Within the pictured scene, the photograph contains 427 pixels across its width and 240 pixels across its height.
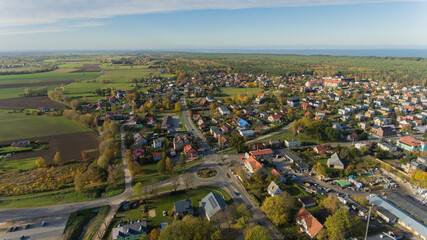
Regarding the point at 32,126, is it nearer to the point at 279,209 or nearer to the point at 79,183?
the point at 79,183

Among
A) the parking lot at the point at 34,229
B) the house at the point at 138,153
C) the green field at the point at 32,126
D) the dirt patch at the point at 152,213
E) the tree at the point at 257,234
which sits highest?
the tree at the point at 257,234

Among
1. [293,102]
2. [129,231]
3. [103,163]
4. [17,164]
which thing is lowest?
[17,164]

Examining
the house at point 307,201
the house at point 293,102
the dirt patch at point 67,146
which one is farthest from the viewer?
the house at point 293,102

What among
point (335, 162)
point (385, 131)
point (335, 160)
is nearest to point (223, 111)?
point (335, 160)

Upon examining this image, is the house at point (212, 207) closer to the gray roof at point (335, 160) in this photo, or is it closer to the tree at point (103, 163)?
the tree at point (103, 163)

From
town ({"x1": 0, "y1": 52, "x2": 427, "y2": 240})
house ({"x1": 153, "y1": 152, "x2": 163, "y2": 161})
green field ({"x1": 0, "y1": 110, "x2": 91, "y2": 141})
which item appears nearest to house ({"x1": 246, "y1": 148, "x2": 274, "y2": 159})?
town ({"x1": 0, "y1": 52, "x2": 427, "y2": 240})

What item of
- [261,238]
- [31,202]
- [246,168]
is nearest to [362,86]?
[246,168]

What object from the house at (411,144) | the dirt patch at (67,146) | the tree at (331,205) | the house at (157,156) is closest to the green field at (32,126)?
the dirt patch at (67,146)

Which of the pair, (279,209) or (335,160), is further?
(335,160)
